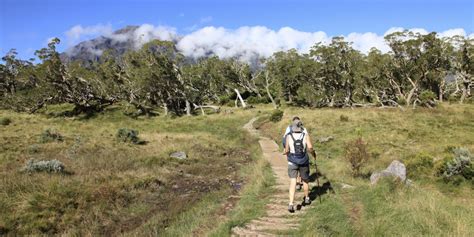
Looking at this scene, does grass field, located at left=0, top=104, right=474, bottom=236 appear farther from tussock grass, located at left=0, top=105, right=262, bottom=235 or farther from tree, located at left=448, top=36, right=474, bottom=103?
tree, located at left=448, top=36, right=474, bottom=103

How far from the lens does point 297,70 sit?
56875mm

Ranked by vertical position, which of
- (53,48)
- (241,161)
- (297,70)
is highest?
(53,48)

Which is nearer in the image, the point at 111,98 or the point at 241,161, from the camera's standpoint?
the point at 241,161

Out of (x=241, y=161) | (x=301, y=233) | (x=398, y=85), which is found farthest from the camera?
(x=398, y=85)

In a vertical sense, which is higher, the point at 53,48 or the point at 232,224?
the point at 53,48

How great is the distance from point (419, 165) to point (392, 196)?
21.1 ft

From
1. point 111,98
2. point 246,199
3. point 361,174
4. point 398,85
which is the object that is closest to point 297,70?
point 398,85

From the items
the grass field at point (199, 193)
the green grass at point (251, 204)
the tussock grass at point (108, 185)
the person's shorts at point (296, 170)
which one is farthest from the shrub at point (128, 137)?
the person's shorts at point (296, 170)

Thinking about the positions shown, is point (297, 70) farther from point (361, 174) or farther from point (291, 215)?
point (291, 215)

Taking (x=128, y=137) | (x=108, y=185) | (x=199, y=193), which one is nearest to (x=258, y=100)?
(x=128, y=137)

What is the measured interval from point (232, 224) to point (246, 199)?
256 cm

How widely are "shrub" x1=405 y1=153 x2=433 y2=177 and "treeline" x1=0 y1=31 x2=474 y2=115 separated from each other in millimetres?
34926

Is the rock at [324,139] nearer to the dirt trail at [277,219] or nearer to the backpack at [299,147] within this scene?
the dirt trail at [277,219]

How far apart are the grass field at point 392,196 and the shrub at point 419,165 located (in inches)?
6.8
